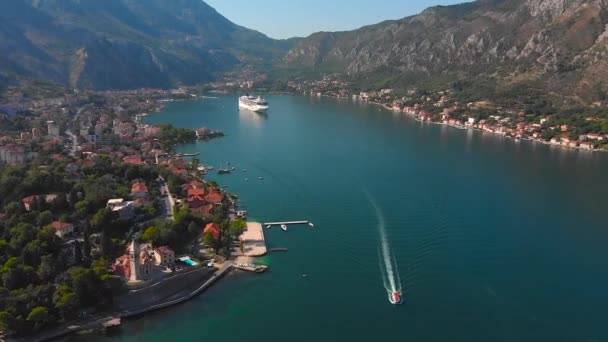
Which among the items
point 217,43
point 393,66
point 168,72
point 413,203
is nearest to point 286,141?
point 413,203

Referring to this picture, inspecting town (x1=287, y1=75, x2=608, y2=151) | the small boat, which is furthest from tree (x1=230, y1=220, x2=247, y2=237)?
town (x1=287, y1=75, x2=608, y2=151)

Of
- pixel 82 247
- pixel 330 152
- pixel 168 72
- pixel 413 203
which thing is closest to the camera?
pixel 82 247

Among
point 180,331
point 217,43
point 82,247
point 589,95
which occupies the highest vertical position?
point 217,43

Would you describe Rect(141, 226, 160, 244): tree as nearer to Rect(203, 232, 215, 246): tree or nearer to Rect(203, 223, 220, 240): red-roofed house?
Rect(203, 232, 215, 246): tree

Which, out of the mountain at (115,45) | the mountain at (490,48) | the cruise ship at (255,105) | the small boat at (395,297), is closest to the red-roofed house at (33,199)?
the small boat at (395,297)

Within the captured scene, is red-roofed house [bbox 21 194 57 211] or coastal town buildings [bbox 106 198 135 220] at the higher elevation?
red-roofed house [bbox 21 194 57 211]

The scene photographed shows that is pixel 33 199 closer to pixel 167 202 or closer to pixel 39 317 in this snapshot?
pixel 167 202

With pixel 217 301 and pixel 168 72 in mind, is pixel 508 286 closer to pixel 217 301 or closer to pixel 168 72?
pixel 217 301
